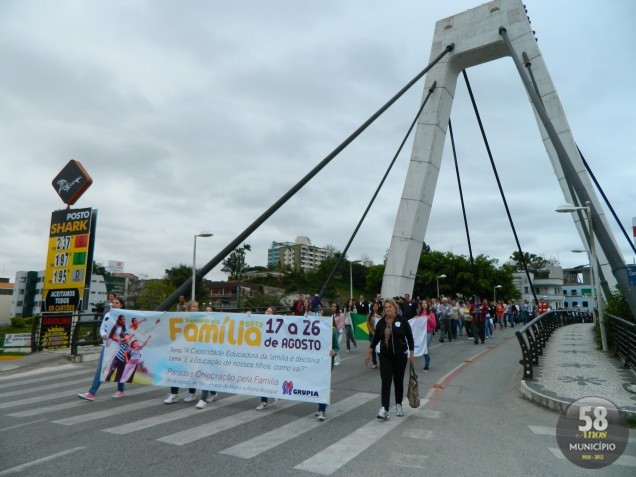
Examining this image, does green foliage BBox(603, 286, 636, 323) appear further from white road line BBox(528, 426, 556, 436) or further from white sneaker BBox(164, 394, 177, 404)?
white sneaker BBox(164, 394, 177, 404)

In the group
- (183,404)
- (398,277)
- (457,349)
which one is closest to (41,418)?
(183,404)

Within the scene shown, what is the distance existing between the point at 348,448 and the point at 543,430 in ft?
9.57

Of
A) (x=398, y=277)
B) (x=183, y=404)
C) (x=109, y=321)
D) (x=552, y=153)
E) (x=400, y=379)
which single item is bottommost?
(x=183, y=404)

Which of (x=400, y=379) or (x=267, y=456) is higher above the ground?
(x=400, y=379)

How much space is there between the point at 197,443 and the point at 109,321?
15.1ft

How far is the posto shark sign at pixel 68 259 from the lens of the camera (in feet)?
62.4

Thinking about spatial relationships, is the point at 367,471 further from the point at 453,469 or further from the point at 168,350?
the point at 168,350

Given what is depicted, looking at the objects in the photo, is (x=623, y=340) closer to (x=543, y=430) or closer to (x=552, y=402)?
(x=552, y=402)

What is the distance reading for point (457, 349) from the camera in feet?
54.7

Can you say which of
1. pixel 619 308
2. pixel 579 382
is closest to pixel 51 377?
pixel 579 382

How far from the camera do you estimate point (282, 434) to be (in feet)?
20.2

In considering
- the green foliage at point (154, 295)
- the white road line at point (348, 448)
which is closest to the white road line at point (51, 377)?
the white road line at point (348, 448)

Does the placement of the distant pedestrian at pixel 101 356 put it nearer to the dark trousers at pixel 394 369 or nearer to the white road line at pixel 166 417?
the white road line at pixel 166 417

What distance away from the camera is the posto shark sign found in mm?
19031
